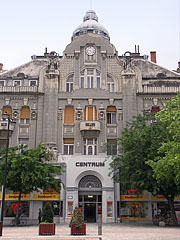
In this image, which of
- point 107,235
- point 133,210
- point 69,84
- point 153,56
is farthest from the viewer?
point 153,56

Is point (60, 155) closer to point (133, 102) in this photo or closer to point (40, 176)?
point (40, 176)

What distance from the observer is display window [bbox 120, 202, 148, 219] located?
29531 millimetres

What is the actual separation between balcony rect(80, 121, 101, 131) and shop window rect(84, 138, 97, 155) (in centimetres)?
143

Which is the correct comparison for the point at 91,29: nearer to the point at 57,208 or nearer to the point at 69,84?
the point at 69,84

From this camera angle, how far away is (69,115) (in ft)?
111

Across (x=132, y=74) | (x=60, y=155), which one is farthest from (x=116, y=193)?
(x=132, y=74)

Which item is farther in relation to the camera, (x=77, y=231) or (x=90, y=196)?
(x=90, y=196)

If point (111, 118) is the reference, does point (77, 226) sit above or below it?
below

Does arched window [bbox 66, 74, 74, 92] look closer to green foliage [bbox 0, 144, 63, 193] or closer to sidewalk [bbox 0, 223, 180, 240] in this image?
green foliage [bbox 0, 144, 63, 193]

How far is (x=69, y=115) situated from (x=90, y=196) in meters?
9.52

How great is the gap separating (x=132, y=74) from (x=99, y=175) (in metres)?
12.6

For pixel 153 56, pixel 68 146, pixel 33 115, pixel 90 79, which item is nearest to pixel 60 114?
A: pixel 33 115

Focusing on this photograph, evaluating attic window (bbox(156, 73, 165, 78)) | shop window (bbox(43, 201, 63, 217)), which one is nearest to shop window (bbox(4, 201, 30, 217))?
shop window (bbox(43, 201, 63, 217))

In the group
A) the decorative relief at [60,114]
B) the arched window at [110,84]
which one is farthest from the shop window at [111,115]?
the decorative relief at [60,114]
